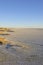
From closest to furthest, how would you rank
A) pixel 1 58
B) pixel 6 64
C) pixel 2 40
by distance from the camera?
pixel 6 64 → pixel 1 58 → pixel 2 40

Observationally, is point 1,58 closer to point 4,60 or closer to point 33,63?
point 4,60

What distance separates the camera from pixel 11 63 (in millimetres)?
6805

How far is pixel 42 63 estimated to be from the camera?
696 cm

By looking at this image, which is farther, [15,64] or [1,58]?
[1,58]

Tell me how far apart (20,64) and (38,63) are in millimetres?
890

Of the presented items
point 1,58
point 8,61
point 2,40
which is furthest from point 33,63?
point 2,40

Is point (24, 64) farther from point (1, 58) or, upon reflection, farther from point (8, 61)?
point (1, 58)

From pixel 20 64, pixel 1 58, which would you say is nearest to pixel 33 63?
pixel 20 64

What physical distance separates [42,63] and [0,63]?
76.7 inches

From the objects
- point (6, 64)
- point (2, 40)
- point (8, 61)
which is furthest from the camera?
point (2, 40)

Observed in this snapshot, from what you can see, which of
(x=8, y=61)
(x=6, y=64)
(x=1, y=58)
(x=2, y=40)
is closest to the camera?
(x=6, y=64)

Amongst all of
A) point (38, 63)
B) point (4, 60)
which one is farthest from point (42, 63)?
point (4, 60)

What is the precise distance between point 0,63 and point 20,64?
0.90 metres

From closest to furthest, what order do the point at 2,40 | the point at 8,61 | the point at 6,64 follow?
the point at 6,64, the point at 8,61, the point at 2,40
